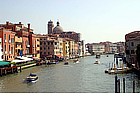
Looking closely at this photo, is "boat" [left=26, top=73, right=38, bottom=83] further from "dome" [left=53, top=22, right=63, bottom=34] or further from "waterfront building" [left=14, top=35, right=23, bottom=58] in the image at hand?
"dome" [left=53, top=22, right=63, bottom=34]

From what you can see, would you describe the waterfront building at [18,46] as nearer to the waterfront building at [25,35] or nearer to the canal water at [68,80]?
the waterfront building at [25,35]

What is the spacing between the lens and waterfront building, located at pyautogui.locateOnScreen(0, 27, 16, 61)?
360 centimetres

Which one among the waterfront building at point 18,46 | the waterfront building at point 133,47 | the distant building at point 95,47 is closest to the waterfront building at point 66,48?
the distant building at point 95,47

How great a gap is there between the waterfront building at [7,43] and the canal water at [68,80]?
0.85 ft

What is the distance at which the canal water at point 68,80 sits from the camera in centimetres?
345

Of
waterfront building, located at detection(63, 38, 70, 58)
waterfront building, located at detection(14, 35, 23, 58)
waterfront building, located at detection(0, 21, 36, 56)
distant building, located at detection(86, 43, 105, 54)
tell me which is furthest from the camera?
waterfront building, located at detection(63, 38, 70, 58)

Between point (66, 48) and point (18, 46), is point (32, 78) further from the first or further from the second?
point (66, 48)

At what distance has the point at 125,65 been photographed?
372 centimetres

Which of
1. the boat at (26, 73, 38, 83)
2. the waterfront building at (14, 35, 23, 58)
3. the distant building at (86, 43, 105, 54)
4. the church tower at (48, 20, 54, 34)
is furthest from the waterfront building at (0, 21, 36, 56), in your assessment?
the distant building at (86, 43, 105, 54)

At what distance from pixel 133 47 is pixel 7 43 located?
1697 mm

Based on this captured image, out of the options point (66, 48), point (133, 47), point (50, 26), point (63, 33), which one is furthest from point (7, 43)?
point (133, 47)

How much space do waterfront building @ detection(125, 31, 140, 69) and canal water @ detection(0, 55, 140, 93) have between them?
7.3 inches
